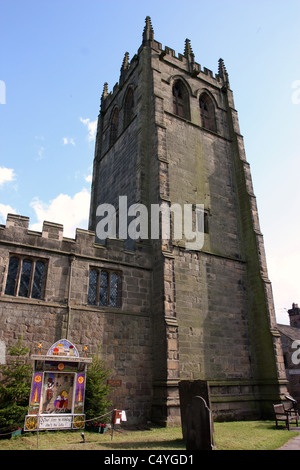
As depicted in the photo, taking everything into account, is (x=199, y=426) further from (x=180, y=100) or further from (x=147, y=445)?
(x=180, y=100)

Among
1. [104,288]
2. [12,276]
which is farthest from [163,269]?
[12,276]

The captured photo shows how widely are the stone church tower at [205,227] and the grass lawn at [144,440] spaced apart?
1766mm

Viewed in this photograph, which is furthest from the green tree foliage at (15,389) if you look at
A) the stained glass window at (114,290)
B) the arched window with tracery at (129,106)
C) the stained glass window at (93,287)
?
the arched window with tracery at (129,106)

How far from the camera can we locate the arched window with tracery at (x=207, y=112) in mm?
21047

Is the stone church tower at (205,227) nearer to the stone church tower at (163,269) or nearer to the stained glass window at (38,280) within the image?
the stone church tower at (163,269)

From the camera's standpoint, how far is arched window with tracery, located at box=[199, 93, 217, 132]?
21047 millimetres

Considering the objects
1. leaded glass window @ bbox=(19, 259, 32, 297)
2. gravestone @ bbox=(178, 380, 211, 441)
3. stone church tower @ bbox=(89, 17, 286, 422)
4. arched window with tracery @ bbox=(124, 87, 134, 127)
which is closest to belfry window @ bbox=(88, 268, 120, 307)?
stone church tower @ bbox=(89, 17, 286, 422)

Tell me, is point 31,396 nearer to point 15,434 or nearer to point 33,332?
point 15,434

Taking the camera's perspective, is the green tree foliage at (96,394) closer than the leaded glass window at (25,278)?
Yes

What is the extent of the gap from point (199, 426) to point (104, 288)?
23.2ft

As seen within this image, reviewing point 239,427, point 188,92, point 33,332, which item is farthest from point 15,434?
point 188,92
